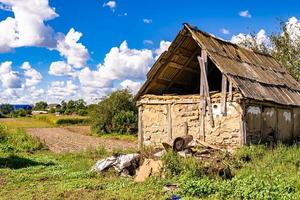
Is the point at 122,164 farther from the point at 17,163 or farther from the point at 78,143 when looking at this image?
the point at 78,143

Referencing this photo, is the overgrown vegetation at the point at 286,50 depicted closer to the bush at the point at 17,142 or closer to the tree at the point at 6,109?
the bush at the point at 17,142

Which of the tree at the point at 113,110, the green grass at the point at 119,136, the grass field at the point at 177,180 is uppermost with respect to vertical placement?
the tree at the point at 113,110

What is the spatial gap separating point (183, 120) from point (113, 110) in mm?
15307

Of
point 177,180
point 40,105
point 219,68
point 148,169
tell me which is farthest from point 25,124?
point 177,180

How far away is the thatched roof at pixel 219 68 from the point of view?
595 inches

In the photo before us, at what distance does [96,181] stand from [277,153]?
5283mm

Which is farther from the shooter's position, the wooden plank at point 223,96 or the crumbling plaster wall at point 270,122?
the crumbling plaster wall at point 270,122

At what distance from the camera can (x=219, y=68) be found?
578 inches

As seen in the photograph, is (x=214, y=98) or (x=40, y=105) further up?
(x=40, y=105)

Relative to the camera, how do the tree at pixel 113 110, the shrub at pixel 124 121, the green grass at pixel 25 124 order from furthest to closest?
the green grass at pixel 25 124 → the tree at pixel 113 110 → the shrub at pixel 124 121

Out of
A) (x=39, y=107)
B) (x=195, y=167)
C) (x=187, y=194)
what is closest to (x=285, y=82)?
(x=195, y=167)

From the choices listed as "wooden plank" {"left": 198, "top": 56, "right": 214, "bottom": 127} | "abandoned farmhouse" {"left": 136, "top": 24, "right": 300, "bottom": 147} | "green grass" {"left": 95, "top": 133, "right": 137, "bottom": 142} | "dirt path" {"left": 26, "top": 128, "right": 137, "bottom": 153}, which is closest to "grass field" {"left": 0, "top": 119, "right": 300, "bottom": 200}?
"abandoned farmhouse" {"left": 136, "top": 24, "right": 300, "bottom": 147}

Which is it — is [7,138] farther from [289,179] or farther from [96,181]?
[289,179]

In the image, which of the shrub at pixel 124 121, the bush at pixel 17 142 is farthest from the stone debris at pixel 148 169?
the shrub at pixel 124 121
